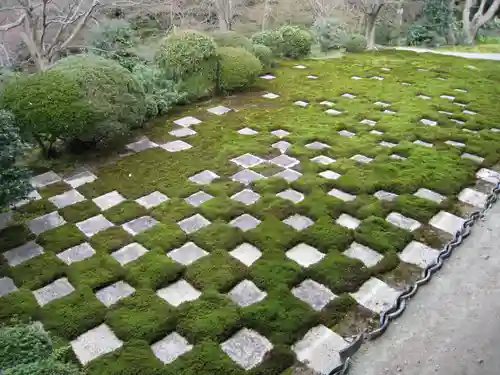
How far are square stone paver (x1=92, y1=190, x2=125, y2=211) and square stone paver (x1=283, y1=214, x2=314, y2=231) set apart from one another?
1716 mm

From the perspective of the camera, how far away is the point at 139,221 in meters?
4.20

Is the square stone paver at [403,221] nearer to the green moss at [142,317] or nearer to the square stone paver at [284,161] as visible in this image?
the square stone paver at [284,161]

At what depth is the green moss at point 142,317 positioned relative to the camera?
9.81 feet

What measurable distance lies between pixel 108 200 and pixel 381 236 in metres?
2.69

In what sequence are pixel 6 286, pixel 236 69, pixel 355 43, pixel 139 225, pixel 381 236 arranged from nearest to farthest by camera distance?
pixel 6 286, pixel 381 236, pixel 139 225, pixel 236 69, pixel 355 43

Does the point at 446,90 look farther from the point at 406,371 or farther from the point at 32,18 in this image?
the point at 32,18

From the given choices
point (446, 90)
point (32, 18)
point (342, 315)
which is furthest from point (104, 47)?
point (342, 315)

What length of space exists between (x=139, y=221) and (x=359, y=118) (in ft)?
12.0

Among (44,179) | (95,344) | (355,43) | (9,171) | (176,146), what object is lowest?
(95,344)

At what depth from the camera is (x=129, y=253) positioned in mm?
3779

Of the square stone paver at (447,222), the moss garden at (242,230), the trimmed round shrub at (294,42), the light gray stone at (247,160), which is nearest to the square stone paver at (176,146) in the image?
the moss garden at (242,230)

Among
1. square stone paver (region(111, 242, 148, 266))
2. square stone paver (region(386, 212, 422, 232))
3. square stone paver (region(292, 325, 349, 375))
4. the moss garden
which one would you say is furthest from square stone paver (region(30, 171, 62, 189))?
square stone paver (region(386, 212, 422, 232))

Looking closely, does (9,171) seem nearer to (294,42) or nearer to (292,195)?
(292,195)

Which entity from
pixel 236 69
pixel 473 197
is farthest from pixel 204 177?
pixel 236 69
